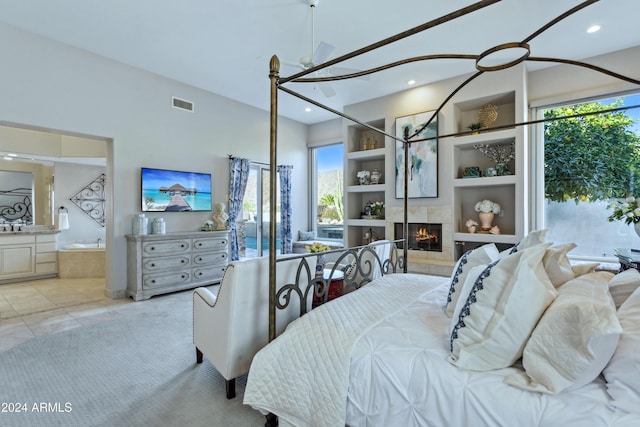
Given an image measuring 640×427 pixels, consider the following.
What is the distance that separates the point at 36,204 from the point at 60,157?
1.27 m

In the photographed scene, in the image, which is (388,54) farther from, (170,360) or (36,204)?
(36,204)

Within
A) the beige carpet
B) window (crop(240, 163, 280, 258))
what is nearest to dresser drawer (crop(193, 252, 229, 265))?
window (crop(240, 163, 280, 258))

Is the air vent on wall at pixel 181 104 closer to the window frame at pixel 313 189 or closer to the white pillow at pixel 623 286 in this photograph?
the window frame at pixel 313 189

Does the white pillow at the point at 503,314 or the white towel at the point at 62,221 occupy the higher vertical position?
the white towel at the point at 62,221

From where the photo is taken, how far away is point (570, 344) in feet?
3.35

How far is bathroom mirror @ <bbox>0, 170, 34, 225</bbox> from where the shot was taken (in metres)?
5.75

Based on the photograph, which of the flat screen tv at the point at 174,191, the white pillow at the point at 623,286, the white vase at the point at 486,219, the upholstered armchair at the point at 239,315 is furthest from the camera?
the flat screen tv at the point at 174,191

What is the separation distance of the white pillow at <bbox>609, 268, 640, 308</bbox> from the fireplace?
3.35 metres

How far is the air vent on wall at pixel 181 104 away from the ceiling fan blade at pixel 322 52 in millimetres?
2816

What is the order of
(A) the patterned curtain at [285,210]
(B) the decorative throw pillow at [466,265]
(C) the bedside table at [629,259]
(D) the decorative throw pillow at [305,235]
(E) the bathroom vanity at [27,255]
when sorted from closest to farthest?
(B) the decorative throw pillow at [466,265], (C) the bedside table at [629,259], (E) the bathroom vanity at [27,255], (A) the patterned curtain at [285,210], (D) the decorative throw pillow at [305,235]

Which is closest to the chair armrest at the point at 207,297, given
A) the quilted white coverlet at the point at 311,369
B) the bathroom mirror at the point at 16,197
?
the quilted white coverlet at the point at 311,369

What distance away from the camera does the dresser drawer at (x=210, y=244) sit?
4.79 metres

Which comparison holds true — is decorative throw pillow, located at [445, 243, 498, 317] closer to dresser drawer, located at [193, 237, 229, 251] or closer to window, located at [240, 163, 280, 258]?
dresser drawer, located at [193, 237, 229, 251]

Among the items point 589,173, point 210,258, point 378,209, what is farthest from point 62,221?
point 589,173
